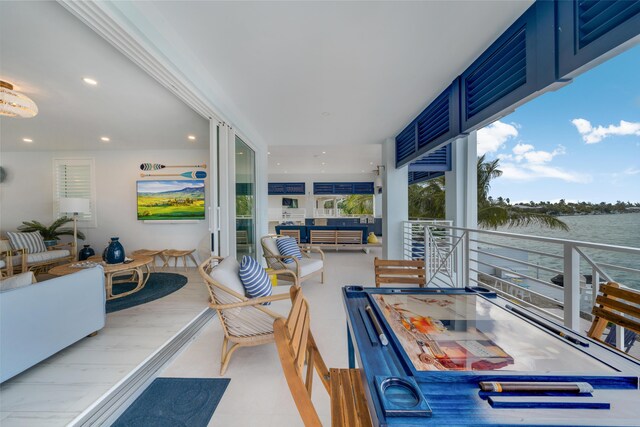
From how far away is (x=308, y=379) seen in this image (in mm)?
1187

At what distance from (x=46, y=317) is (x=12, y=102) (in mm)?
2271

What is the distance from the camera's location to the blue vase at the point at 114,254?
337 centimetres

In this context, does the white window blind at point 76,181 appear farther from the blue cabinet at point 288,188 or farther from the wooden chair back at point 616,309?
the wooden chair back at point 616,309

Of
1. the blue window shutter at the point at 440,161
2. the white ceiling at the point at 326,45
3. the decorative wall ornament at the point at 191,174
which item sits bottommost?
the decorative wall ornament at the point at 191,174

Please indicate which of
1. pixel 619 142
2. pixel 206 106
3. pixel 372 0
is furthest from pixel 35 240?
pixel 619 142

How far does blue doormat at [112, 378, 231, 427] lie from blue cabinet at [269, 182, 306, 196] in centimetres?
858

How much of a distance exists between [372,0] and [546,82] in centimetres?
120

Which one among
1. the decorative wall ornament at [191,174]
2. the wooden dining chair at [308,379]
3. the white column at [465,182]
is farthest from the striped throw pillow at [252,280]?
the white column at [465,182]

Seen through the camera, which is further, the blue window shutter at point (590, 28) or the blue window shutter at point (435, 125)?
the blue window shutter at point (435, 125)

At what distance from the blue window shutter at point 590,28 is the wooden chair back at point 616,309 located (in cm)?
119

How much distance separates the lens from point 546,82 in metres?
1.43

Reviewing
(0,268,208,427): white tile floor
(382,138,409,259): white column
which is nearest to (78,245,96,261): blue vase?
(0,268,208,427): white tile floor

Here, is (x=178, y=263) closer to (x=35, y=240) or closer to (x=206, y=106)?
(x=35, y=240)

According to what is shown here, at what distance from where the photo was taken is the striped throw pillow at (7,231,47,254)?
4340 millimetres
